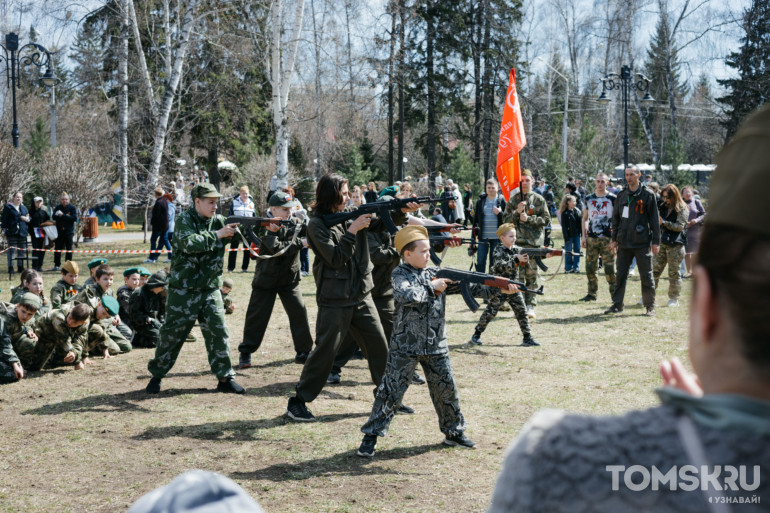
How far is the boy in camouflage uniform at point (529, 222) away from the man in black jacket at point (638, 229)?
1.17 m

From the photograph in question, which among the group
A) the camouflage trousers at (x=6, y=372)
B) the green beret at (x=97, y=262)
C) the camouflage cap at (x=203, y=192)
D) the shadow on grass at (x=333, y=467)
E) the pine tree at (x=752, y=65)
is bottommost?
the shadow on grass at (x=333, y=467)

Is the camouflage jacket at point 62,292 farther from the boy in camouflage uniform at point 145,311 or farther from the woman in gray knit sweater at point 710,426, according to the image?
the woman in gray knit sweater at point 710,426

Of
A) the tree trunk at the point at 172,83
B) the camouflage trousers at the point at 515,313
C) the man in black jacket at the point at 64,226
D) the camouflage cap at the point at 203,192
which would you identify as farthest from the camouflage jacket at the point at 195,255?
the tree trunk at the point at 172,83

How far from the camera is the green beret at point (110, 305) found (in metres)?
9.80

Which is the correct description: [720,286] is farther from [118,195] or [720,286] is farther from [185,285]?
[118,195]

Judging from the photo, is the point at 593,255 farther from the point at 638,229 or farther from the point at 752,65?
the point at 752,65

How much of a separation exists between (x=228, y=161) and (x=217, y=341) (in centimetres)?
3210

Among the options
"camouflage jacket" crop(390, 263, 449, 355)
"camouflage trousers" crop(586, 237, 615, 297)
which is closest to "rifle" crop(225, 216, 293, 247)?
"camouflage jacket" crop(390, 263, 449, 355)

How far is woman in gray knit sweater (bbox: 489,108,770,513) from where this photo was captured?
953 millimetres

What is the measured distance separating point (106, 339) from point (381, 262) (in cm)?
395

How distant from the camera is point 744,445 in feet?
3.08

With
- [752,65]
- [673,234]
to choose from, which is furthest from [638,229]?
[752,65]

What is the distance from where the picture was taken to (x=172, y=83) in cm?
2447

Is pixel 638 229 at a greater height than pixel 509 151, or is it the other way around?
pixel 509 151
